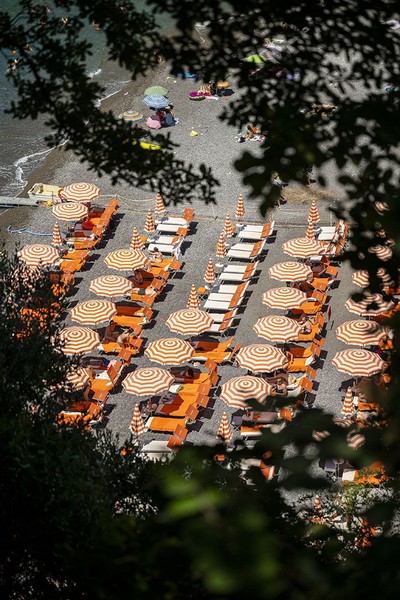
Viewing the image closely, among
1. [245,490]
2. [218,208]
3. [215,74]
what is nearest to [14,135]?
[218,208]

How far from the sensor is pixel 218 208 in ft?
107

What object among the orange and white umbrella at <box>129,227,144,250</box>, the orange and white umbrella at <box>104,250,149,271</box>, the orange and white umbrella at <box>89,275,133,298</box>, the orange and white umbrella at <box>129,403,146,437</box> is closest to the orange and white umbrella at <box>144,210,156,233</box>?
the orange and white umbrella at <box>129,227,144,250</box>

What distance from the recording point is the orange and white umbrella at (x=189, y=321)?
80.5 ft

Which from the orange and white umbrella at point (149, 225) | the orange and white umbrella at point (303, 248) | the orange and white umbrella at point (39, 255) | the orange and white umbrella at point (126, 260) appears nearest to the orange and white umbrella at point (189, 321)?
the orange and white umbrella at point (126, 260)

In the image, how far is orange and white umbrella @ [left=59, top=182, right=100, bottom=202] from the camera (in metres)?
32.0

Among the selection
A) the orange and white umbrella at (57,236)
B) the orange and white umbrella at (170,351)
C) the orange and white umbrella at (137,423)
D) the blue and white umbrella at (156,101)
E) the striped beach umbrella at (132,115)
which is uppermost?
the orange and white umbrella at (137,423)

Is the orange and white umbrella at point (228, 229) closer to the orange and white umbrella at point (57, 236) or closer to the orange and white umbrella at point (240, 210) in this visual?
the orange and white umbrella at point (240, 210)

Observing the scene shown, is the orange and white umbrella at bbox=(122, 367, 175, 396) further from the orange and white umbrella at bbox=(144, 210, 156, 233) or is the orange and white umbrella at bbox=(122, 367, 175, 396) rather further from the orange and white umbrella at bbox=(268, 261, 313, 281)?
the orange and white umbrella at bbox=(144, 210, 156, 233)

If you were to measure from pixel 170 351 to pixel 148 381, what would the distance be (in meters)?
1.52

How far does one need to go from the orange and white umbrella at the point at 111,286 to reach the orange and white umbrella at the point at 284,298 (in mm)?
3570

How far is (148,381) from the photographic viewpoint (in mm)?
22297

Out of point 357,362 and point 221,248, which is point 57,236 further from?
point 357,362

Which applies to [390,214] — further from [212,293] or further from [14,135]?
[14,135]

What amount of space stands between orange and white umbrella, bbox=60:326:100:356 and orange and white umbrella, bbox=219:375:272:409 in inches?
134
